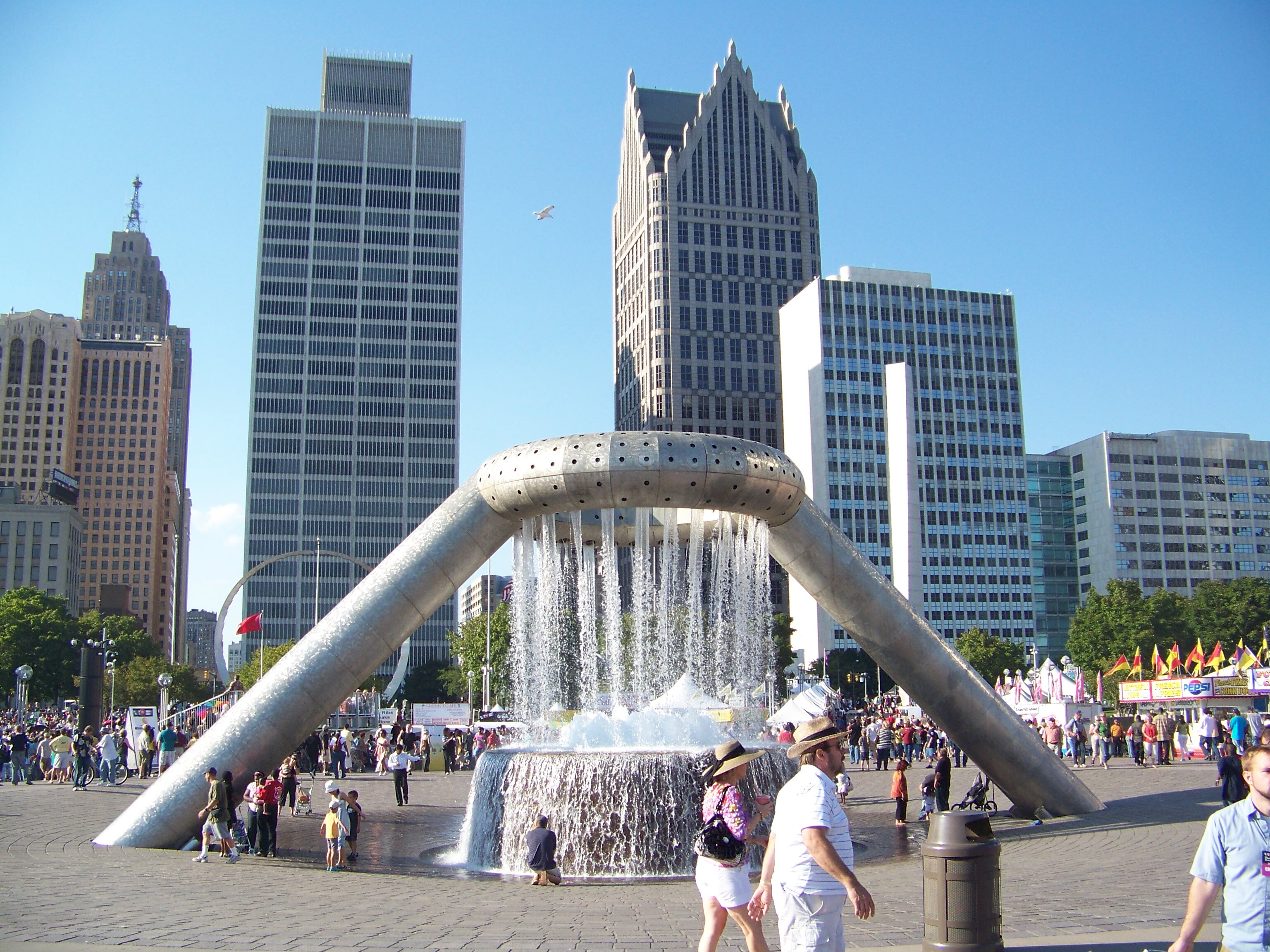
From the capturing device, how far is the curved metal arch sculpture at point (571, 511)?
15477 millimetres

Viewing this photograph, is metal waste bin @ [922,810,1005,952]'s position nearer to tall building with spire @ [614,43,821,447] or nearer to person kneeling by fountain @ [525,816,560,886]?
person kneeling by fountain @ [525,816,560,886]

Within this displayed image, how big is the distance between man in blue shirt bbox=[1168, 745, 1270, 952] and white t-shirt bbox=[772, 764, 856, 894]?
1.72 metres

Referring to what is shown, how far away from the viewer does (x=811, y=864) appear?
596cm

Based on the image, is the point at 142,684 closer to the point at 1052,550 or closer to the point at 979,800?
the point at 979,800

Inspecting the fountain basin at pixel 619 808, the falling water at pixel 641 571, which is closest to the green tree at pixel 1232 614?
the falling water at pixel 641 571

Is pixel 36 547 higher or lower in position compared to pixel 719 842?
higher

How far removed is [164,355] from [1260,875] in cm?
18412

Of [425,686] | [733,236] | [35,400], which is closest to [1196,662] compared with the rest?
[425,686]

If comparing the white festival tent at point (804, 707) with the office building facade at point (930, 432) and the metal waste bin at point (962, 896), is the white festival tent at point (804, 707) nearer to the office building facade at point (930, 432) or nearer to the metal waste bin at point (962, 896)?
the metal waste bin at point (962, 896)

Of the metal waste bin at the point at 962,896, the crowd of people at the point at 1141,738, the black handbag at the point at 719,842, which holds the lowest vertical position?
the crowd of people at the point at 1141,738

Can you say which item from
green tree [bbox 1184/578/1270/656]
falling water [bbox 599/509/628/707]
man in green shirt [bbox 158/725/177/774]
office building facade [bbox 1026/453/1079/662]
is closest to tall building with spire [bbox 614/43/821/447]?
office building facade [bbox 1026/453/1079/662]

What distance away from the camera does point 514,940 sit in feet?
31.4

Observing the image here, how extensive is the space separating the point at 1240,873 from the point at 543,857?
32.6 feet

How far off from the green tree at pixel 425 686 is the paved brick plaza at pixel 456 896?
310 feet
